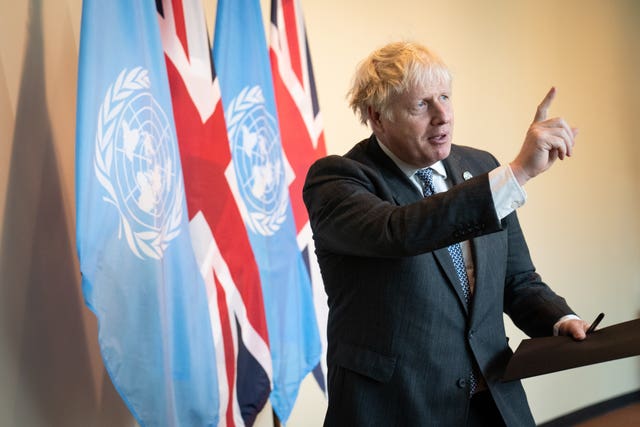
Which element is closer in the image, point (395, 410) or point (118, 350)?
point (395, 410)

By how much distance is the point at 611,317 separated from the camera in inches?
201

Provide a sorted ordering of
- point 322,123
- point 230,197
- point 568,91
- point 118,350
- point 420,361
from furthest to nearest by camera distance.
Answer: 1. point 568,91
2. point 322,123
3. point 230,197
4. point 118,350
5. point 420,361

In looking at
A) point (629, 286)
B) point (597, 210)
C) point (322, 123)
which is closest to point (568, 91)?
point (597, 210)

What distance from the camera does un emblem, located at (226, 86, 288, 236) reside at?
2.75m

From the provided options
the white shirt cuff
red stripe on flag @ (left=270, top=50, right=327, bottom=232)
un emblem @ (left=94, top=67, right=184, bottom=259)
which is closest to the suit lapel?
the white shirt cuff

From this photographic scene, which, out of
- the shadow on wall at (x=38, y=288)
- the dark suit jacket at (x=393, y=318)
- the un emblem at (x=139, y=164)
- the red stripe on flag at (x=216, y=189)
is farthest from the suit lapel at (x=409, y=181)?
the shadow on wall at (x=38, y=288)

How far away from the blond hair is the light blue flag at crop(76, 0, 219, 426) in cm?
86

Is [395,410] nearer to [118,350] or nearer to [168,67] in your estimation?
[118,350]

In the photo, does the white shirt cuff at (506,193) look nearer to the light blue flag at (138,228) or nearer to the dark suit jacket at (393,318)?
the dark suit jacket at (393,318)

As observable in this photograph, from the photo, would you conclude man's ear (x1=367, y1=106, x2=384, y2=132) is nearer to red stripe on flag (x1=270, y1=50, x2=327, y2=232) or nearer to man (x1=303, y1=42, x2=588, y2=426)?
man (x1=303, y1=42, x2=588, y2=426)

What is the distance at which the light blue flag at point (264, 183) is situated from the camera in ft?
9.00

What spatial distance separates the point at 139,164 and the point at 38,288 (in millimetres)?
511

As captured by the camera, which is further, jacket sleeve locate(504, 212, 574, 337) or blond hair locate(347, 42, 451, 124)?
jacket sleeve locate(504, 212, 574, 337)

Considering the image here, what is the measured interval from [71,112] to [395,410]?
5.04 ft
